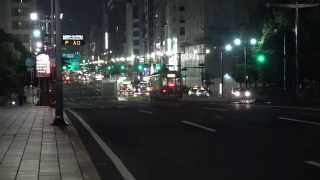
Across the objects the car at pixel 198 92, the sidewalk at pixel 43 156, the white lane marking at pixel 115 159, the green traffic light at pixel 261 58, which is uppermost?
the green traffic light at pixel 261 58

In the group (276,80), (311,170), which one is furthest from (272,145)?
(276,80)

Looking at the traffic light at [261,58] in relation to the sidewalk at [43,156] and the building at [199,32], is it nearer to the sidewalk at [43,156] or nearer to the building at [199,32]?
the building at [199,32]

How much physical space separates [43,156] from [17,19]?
15744 centimetres

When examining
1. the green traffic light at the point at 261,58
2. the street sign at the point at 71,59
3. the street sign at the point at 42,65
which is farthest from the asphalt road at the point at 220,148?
the green traffic light at the point at 261,58

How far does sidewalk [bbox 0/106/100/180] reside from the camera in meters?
11.8

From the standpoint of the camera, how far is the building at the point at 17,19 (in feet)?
541

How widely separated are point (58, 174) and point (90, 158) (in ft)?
10.7

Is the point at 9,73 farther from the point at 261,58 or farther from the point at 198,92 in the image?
the point at 198,92

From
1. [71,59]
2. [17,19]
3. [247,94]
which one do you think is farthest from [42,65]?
[17,19]

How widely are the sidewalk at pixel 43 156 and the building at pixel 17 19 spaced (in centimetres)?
14619

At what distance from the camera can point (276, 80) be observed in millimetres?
67125

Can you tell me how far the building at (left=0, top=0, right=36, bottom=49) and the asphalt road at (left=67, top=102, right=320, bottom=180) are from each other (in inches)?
5650

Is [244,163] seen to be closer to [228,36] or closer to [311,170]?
[311,170]

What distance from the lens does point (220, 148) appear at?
16328 millimetres
